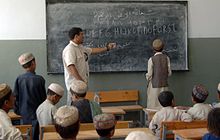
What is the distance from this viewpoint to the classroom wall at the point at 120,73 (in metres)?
6.24

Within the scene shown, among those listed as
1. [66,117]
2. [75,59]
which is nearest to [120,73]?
[75,59]

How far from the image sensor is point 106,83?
6.65m

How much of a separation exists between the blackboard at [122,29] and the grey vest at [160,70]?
2.06 feet

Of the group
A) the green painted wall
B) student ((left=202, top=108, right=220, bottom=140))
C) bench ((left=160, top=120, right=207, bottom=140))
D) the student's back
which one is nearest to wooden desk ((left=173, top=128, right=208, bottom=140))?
bench ((left=160, top=120, right=207, bottom=140))

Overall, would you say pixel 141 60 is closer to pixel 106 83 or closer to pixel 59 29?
pixel 106 83

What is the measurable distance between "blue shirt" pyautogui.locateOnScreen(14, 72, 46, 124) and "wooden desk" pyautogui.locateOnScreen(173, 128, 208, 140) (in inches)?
71.9

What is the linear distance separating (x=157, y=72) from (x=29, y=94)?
2.37 meters

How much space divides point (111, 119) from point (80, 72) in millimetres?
2664

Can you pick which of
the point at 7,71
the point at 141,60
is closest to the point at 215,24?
the point at 141,60

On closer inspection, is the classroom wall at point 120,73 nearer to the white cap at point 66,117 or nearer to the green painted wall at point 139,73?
the green painted wall at point 139,73

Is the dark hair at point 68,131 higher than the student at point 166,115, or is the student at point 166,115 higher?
the dark hair at point 68,131

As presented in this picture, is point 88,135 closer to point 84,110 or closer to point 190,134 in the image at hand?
point 84,110

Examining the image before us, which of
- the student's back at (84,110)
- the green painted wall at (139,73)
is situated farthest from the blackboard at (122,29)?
the student's back at (84,110)

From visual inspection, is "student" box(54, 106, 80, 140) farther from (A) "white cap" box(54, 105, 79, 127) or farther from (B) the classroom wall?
(B) the classroom wall
